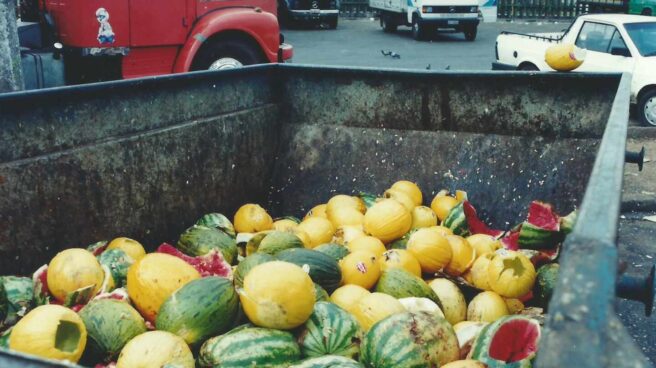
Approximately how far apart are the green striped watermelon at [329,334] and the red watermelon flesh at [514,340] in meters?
0.53

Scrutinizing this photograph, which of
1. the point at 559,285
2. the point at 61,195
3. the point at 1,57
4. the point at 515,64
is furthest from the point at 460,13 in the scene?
the point at 559,285

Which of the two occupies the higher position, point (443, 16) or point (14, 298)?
point (443, 16)

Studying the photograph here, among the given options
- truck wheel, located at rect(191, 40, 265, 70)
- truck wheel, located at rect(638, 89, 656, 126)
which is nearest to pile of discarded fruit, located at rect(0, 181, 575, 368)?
truck wheel, located at rect(191, 40, 265, 70)

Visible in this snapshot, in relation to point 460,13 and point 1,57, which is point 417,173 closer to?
point 1,57

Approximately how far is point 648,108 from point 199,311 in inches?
358

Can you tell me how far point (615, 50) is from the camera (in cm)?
1059

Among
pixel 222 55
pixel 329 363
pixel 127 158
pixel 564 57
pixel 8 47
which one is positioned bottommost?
pixel 329 363

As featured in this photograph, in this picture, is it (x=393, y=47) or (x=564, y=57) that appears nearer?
(x=564, y=57)

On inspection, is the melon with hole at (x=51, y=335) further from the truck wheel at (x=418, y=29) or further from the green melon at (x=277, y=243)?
the truck wheel at (x=418, y=29)

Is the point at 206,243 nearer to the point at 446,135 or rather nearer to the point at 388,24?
→ the point at 446,135

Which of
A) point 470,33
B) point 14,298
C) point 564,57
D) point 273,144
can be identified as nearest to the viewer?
point 14,298

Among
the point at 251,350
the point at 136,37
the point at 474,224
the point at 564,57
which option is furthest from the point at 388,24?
the point at 251,350

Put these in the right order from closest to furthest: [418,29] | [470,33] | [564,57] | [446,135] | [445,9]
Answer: [564,57] → [446,135] → [445,9] → [418,29] → [470,33]

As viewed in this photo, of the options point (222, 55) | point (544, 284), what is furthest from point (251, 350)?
point (222, 55)
